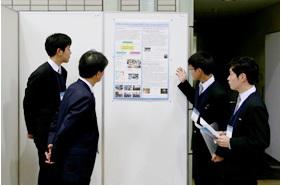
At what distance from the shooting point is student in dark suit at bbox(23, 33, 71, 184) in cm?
252

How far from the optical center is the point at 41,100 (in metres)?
2.55

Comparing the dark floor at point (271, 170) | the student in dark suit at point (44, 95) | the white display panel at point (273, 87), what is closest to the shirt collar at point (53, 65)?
the student in dark suit at point (44, 95)

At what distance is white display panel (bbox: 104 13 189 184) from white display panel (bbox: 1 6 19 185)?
767 millimetres

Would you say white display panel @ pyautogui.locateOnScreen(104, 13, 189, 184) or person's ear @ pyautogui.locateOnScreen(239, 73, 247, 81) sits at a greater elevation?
person's ear @ pyautogui.locateOnScreen(239, 73, 247, 81)

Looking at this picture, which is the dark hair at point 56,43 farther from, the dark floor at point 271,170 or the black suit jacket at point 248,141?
the dark floor at point 271,170

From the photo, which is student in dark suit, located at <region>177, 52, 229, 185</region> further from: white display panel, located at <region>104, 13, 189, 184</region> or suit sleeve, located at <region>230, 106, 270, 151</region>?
suit sleeve, located at <region>230, 106, 270, 151</region>

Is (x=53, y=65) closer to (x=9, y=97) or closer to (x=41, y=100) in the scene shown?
(x=41, y=100)

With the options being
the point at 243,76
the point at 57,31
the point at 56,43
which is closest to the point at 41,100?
the point at 56,43

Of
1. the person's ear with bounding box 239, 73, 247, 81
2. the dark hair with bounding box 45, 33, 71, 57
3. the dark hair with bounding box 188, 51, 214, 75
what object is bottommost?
the person's ear with bounding box 239, 73, 247, 81

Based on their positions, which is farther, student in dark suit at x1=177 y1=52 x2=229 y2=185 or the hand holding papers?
student in dark suit at x1=177 y1=52 x2=229 y2=185

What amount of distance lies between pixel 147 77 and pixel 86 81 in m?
0.83

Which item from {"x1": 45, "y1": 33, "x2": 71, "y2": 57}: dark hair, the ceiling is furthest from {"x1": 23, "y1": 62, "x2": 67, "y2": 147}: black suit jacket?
A: the ceiling

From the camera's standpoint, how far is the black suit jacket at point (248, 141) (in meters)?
2.02

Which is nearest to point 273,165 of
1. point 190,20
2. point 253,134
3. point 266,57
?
point 266,57
